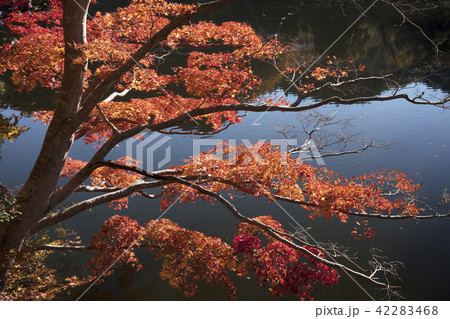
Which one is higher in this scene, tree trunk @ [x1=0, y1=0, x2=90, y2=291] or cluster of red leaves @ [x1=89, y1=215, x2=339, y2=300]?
tree trunk @ [x1=0, y1=0, x2=90, y2=291]

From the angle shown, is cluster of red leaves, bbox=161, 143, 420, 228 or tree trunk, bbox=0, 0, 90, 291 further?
cluster of red leaves, bbox=161, 143, 420, 228

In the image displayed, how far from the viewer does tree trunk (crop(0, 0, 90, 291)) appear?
6.77 m

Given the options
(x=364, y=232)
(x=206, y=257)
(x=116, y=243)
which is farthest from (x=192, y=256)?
(x=364, y=232)

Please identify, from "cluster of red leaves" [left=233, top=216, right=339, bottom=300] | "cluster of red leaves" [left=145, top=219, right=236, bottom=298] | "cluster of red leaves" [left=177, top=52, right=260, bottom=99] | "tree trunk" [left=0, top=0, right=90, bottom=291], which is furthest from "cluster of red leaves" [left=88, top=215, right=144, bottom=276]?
"cluster of red leaves" [left=177, top=52, right=260, bottom=99]

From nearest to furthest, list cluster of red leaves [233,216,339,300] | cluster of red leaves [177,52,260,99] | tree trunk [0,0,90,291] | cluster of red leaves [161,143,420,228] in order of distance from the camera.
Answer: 1. tree trunk [0,0,90,291]
2. cluster of red leaves [161,143,420,228]
3. cluster of red leaves [177,52,260,99]
4. cluster of red leaves [233,216,339,300]

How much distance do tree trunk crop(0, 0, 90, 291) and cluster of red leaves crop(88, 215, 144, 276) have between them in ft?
7.64

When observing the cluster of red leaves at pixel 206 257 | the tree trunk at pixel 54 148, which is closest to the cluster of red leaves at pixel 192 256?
the cluster of red leaves at pixel 206 257

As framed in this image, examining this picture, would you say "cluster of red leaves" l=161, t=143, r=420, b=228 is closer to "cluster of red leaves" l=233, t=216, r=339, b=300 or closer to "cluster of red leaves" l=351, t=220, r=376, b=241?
"cluster of red leaves" l=351, t=220, r=376, b=241

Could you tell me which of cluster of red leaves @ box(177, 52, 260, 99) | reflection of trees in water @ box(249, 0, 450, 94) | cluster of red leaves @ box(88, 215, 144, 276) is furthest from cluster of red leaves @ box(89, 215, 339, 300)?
reflection of trees in water @ box(249, 0, 450, 94)

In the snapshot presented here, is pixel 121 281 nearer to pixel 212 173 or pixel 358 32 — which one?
pixel 212 173

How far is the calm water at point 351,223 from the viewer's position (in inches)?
415

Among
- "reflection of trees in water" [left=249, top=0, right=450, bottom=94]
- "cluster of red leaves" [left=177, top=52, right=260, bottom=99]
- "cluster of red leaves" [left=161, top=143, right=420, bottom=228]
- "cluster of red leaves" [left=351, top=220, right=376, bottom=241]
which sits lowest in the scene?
"cluster of red leaves" [left=351, top=220, right=376, bottom=241]

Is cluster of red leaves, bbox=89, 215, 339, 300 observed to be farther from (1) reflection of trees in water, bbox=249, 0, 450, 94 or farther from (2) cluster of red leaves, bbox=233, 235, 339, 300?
(1) reflection of trees in water, bbox=249, 0, 450, 94

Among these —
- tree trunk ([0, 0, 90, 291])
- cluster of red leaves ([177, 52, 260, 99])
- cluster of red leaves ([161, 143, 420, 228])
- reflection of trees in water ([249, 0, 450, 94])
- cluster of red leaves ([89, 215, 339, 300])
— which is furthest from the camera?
reflection of trees in water ([249, 0, 450, 94])
